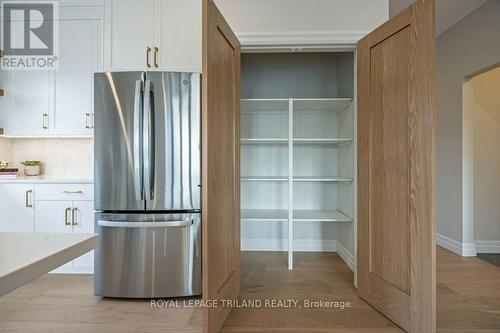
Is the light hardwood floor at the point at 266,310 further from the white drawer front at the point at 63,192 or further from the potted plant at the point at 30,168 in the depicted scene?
the potted plant at the point at 30,168

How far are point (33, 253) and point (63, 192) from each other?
2210 mm

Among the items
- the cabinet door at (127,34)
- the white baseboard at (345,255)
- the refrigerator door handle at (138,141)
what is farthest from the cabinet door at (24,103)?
the white baseboard at (345,255)

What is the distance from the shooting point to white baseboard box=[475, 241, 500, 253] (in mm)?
3611

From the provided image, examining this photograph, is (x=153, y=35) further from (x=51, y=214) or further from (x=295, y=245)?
(x=295, y=245)

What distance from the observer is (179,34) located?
2.54 metres

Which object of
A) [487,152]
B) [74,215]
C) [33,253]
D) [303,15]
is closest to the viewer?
[33,253]

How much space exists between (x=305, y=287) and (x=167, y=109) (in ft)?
6.14

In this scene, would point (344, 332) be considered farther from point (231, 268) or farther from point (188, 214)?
point (188, 214)

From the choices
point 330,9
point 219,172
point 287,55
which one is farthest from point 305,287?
point 287,55

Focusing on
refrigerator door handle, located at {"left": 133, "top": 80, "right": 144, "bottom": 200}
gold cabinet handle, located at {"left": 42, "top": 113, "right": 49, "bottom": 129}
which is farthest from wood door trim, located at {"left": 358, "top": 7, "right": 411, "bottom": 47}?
gold cabinet handle, located at {"left": 42, "top": 113, "right": 49, "bottom": 129}

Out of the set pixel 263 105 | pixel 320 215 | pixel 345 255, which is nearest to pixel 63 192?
pixel 263 105

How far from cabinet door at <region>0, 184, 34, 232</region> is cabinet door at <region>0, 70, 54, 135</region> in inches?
21.8

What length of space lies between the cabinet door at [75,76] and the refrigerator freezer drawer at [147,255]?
1.13 m

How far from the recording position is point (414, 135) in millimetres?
1804
